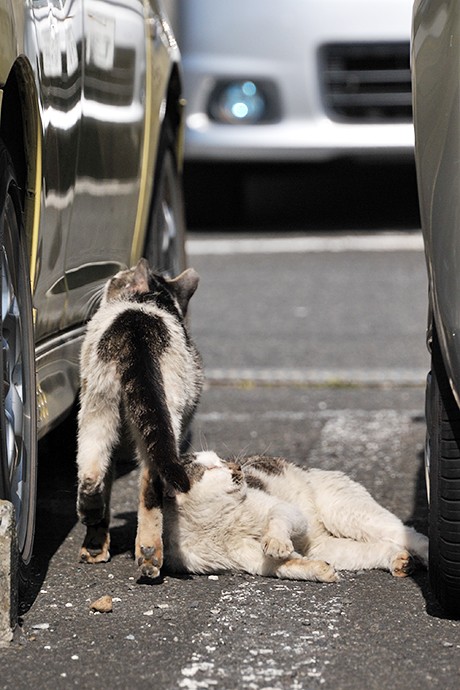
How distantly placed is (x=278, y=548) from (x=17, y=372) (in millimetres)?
818

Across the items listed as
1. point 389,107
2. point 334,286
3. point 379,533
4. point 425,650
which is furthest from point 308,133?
point 425,650

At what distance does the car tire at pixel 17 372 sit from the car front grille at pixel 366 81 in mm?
6470

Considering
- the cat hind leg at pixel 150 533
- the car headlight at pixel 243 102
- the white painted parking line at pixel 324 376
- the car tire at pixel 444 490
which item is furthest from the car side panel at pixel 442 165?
the car headlight at pixel 243 102

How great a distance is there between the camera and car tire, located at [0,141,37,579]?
3.24 meters

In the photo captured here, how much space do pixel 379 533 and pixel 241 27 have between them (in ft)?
20.4

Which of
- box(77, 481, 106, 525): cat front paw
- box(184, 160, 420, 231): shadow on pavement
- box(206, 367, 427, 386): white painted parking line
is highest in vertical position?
box(77, 481, 106, 525): cat front paw

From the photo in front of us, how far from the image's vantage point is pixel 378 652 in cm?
307

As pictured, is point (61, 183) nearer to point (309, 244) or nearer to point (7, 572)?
point (7, 572)

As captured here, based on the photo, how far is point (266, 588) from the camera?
140 inches

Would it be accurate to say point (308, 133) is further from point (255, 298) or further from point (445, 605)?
point (445, 605)

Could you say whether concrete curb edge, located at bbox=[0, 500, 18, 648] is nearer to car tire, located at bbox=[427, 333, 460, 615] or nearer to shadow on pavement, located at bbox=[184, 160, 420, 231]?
car tire, located at bbox=[427, 333, 460, 615]

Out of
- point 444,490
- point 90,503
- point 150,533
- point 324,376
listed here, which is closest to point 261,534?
point 150,533

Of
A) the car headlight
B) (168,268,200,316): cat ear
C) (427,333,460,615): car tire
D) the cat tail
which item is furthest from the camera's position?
the car headlight

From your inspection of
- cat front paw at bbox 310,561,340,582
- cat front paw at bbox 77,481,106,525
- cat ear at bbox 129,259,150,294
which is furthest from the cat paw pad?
cat ear at bbox 129,259,150,294
